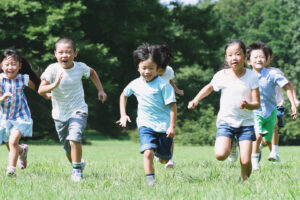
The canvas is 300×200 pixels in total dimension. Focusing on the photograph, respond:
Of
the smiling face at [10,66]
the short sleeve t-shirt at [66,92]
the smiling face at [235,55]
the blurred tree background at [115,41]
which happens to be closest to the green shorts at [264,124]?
the smiling face at [235,55]

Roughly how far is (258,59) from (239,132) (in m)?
2.46

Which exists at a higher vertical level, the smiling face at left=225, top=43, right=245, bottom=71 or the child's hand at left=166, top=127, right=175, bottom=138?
the smiling face at left=225, top=43, right=245, bottom=71

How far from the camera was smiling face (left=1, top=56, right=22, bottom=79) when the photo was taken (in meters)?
6.95

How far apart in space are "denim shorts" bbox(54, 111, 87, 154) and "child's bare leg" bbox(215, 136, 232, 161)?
186cm

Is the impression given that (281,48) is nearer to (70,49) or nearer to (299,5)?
(299,5)

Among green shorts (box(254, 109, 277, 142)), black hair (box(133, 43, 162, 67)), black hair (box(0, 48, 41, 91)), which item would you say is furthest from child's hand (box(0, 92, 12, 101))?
green shorts (box(254, 109, 277, 142))

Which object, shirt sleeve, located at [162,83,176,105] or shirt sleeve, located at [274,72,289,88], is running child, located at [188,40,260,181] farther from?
shirt sleeve, located at [274,72,289,88]

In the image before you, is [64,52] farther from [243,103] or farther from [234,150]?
[234,150]

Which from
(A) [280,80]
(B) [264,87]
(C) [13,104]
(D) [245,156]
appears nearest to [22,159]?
(C) [13,104]

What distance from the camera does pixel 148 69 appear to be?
5902 millimetres

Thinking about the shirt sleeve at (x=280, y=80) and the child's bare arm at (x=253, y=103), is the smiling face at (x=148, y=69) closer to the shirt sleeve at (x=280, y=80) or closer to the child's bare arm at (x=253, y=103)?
the child's bare arm at (x=253, y=103)

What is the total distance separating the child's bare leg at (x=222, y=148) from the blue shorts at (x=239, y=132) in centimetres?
5

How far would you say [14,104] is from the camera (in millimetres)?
6934

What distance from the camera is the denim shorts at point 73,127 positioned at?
21.3ft
